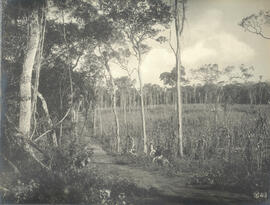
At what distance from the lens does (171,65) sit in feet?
14.6

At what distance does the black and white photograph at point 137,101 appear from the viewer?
432 cm

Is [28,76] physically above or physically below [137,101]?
above

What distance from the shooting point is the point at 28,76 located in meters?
4.69

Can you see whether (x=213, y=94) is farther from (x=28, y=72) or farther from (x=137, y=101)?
(x=28, y=72)

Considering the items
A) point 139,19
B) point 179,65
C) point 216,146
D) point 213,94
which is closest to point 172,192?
point 216,146

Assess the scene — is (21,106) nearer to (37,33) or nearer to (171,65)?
(37,33)

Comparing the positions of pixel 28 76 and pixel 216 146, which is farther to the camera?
pixel 28 76

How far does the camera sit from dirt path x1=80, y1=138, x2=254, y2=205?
13.8 feet

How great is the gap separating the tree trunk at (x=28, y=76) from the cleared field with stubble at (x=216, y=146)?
1.05 metres

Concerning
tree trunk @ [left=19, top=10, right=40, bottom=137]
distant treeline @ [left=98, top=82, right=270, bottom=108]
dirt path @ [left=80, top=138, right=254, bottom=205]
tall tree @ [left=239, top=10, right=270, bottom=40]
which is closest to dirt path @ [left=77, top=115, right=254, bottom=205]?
dirt path @ [left=80, top=138, right=254, bottom=205]

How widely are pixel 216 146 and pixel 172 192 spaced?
0.84 m

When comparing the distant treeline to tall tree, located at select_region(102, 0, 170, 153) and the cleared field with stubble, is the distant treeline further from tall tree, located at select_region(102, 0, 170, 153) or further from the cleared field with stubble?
tall tree, located at select_region(102, 0, 170, 153)

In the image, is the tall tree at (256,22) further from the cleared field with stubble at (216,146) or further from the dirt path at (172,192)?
the dirt path at (172,192)

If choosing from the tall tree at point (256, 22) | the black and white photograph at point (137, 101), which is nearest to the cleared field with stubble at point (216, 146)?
the black and white photograph at point (137, 101)
